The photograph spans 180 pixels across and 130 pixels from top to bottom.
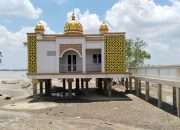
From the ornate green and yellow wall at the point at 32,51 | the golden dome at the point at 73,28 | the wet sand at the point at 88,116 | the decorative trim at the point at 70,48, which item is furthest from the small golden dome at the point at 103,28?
the wet sand at the point at 88,116

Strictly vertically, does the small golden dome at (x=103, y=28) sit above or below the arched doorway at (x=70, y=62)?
above

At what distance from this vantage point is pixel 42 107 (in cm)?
2994

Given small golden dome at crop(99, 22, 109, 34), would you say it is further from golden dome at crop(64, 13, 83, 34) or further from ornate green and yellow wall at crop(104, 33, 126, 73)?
ornate green and yellow wall at crop(104, 33, 126, 73)

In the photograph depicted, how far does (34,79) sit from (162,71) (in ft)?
46.1

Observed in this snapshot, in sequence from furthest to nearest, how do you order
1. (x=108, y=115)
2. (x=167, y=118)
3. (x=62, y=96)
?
1. (x=62, y=96)
2. (x=108, y=115)
3. (x=167, y=118)

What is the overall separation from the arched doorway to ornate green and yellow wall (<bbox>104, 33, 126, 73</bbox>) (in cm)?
288

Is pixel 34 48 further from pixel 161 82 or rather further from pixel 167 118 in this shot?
pixel 167 118

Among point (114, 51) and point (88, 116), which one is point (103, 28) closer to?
point (114, 51)

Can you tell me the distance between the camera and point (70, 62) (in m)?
37.2

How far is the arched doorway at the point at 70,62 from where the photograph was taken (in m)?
36.9

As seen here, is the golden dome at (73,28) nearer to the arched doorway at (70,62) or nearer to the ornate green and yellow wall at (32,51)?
the arched doorway at (70,62)

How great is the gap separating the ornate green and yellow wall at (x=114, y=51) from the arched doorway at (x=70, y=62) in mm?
2876

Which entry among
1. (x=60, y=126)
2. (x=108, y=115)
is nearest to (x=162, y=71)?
(x=108, y=115)

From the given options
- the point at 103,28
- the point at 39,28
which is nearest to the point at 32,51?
the point at 39,28
